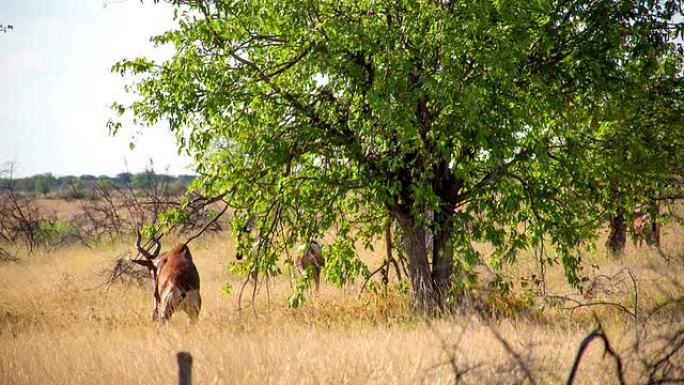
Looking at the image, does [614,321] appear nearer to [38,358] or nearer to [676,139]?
[676,139]

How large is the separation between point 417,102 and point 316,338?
3048 mm

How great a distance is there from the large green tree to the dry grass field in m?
1.03

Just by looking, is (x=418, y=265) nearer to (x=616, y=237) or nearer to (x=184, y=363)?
(x=184, y=363)

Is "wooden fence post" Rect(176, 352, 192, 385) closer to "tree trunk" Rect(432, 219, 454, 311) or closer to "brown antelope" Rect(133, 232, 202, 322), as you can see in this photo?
"brown antelope" Rect(133, 232, 202, 322)

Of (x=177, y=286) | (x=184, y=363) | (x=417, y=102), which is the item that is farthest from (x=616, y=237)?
(x=184, y=363)

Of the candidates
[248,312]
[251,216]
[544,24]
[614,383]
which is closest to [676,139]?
[544,24]

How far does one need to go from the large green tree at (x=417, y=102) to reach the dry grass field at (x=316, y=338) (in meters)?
1.03

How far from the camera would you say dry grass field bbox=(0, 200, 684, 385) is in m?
6.18

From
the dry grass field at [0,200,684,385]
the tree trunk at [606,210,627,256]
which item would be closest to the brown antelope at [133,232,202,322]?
the dry grass field at [0,200,684,385]

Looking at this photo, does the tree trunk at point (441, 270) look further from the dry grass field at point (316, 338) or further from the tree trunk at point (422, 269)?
the dry grass field at point (316, 338)

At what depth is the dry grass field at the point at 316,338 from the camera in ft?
20.3

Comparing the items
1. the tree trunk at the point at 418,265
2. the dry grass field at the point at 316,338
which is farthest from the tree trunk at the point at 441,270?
the dry grass field at the point at 316,338

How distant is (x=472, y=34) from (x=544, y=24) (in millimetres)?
1459

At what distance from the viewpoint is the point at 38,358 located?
25.1 ft
